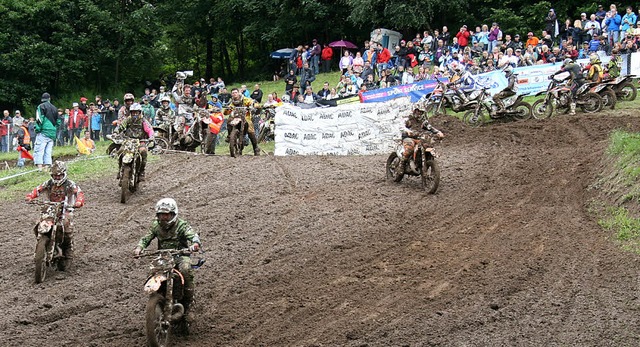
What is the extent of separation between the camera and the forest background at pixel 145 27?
129ft

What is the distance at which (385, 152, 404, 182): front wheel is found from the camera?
1773 centimetres

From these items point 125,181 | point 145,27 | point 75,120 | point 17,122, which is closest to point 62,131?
point 75,120

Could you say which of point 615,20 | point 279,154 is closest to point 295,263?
point 279,154

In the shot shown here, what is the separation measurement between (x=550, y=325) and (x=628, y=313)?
38.9 inches

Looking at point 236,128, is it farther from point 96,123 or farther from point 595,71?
point 595,71

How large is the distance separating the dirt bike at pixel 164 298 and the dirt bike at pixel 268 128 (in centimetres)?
1657

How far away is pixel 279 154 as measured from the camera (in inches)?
945

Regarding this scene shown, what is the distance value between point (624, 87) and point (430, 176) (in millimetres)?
11505

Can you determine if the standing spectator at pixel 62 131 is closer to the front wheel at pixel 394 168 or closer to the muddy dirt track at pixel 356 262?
the muddy dirt track at pixel 356 262

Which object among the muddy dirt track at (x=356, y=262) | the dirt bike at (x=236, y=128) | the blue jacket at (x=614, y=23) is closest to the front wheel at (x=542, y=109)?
the muddy dirt track at (x=356, y=262)

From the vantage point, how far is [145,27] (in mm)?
46094

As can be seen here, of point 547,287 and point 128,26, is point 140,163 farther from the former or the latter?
point 128,26

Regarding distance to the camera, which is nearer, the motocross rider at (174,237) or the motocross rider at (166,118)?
the motocross rider at (174,237)

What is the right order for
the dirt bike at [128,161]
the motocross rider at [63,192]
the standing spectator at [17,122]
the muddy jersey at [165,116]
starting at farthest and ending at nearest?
the standing spectator at [17,122]
the muddy jersey at [165,116]
the dirt bike at [128,161]
the motocross rider at [63,192]
